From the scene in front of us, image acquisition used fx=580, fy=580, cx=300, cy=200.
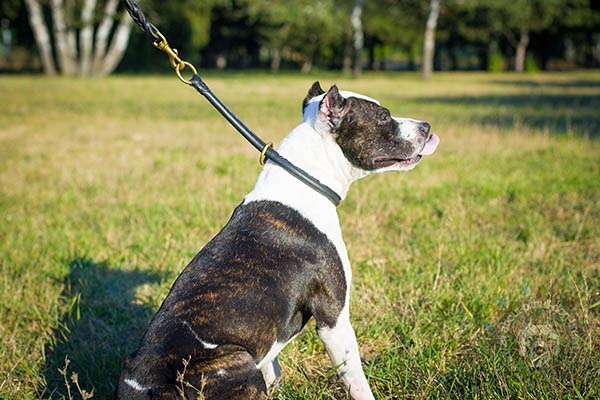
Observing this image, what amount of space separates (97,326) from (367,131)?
7.23 ft

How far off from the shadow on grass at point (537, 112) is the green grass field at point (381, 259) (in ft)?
4.77

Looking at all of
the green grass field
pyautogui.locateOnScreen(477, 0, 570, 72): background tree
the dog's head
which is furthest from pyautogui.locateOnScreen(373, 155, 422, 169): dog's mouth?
pyautogui.locateOnScreen(477, 0, 570, 72): background tree

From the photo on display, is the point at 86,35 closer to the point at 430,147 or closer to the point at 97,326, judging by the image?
the point at 97,326

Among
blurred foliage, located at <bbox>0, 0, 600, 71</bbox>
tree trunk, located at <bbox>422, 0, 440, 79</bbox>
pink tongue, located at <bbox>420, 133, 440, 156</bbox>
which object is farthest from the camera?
blurred foliage, located at <bbox>0, 0, 600, 71</bbox>

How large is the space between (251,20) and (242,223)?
49491 millimetres

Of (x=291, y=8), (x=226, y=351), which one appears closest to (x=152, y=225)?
(x=226, y=351)

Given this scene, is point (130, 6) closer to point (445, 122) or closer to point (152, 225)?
point (152, 225)

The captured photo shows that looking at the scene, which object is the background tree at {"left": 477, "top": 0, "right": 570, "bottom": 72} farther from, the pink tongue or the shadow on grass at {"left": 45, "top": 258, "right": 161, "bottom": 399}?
the pink tongue

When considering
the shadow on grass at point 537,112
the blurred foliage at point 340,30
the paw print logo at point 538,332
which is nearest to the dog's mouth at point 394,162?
the paw print logo at point 538,332

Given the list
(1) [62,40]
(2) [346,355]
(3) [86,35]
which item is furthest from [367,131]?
(1) [62,40]

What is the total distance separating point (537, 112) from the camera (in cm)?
1447

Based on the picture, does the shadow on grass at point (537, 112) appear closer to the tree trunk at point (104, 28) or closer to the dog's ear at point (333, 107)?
the dog's ear at point (333, 107)

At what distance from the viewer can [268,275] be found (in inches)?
98.9

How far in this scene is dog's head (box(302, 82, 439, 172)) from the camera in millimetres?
2881
